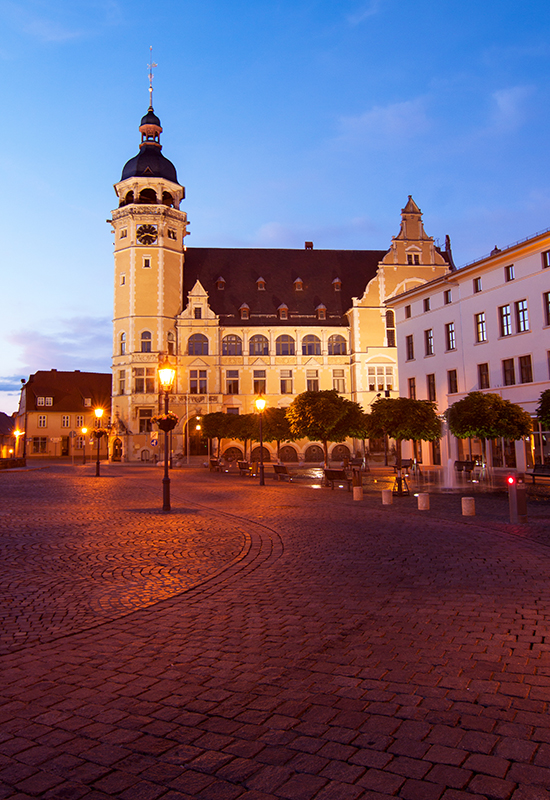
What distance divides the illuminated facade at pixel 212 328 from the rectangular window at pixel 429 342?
678 inches

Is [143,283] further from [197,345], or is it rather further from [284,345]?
[284,345]

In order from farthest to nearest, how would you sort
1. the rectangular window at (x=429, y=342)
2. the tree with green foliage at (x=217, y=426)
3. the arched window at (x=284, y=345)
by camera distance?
the arched window at (x=284, y=345)
the tree with green foliage at (x=217, y=426)
the rectangular window at (x=429, y=342)

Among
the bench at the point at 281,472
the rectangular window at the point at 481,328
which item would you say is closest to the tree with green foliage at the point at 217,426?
the bench at the point at 281,472

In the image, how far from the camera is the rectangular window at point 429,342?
4091cm

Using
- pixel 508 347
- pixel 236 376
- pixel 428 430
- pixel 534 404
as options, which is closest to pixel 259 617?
pixel 428 430

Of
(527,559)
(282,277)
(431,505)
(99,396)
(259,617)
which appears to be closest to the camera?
(259,617)

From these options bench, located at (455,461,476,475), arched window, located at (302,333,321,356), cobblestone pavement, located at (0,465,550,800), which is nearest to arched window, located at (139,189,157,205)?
arched window, located at (302,333,321,356)

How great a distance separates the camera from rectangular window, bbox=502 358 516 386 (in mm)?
33188

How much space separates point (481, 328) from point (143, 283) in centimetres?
3595

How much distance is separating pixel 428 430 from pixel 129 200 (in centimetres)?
4736

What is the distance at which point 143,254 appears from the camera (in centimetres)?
5872

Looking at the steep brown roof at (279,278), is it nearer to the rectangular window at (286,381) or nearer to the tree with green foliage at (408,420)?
the rectangular window at (286,381)

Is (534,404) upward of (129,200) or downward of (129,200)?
downward

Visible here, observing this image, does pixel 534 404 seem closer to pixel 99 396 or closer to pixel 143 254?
pixel 143 254
